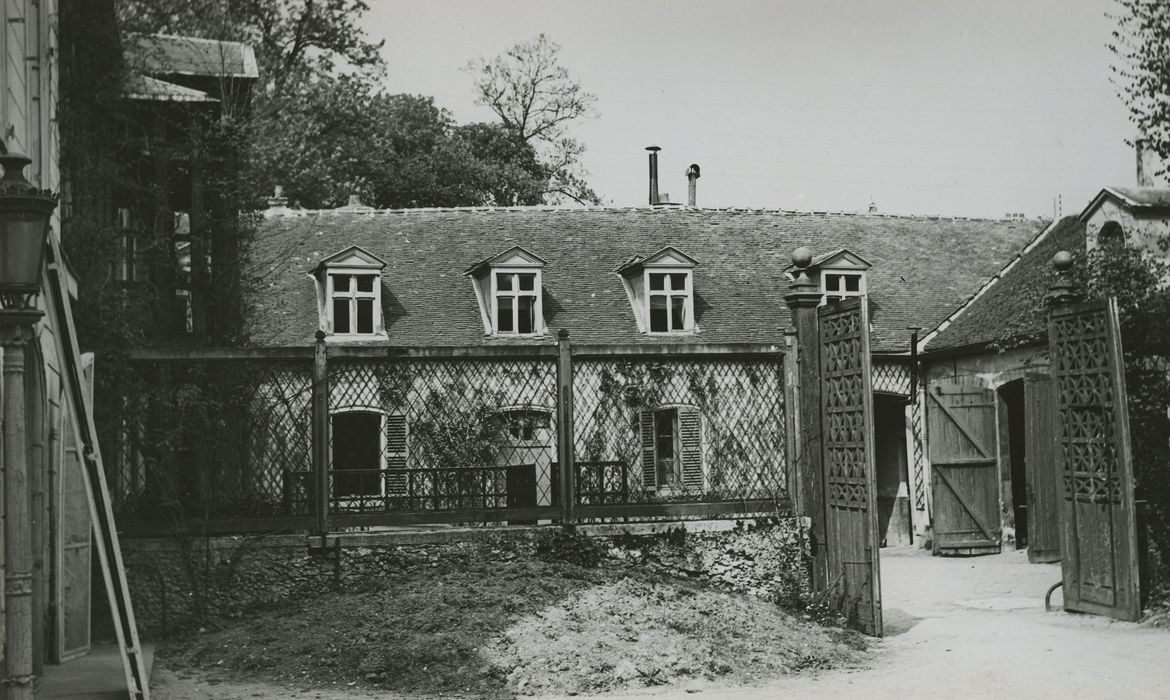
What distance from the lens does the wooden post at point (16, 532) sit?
17.1 feet

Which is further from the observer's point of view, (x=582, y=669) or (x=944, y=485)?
(x=944, y=485)

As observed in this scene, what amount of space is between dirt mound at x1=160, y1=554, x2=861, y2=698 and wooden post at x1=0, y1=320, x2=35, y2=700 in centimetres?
314

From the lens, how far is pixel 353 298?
2341 centimetres

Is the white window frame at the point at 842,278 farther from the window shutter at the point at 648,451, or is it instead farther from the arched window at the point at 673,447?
the window shutter at the point at 648,451

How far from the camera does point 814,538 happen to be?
35.1 feet

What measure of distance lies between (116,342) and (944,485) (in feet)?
45.4

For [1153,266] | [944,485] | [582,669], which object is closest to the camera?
[582,669]

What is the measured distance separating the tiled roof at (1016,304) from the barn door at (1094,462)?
7.54 m

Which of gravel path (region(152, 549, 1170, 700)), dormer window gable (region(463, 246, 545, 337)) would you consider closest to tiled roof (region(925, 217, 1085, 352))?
gravel path (region(152, 549, 1170, 700))

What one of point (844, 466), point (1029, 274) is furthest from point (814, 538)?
point (1029, 274)

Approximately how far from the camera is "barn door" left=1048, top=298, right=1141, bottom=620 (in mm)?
10461

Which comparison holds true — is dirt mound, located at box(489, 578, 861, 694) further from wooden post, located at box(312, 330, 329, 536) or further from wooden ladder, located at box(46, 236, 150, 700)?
wooden ladder, located at box(46, 236, 150, 700)

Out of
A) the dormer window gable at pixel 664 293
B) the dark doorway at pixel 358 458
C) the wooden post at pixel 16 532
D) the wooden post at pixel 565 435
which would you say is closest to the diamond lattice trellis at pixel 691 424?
the wooden post at pixel 565 435

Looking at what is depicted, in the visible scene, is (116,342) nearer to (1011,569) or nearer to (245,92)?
(245,92)
